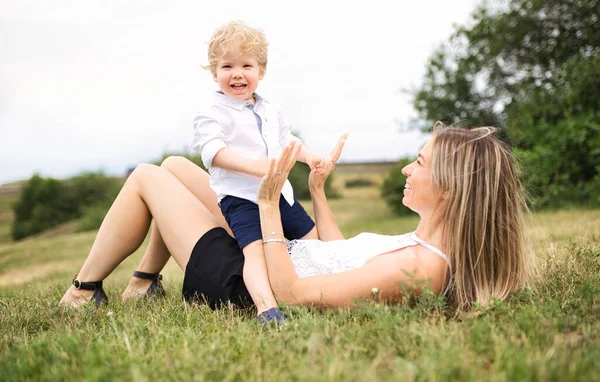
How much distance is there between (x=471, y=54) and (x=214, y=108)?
503 inches

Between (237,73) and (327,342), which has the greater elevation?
(237,73)

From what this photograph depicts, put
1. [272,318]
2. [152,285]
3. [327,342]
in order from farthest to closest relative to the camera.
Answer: [152,285] < [272,318] < [327,342]

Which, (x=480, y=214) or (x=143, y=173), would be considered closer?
(x=480, y=214)

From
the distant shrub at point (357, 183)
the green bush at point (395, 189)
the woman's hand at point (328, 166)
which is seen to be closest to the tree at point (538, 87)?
the green bush at point (395, 189)

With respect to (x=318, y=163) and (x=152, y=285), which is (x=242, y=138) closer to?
(x=318, y=163)

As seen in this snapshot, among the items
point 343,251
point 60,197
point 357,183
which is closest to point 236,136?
Answer: point 343,251

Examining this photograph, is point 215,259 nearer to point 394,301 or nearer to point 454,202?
point 394,301

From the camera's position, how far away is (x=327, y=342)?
2.29 meters

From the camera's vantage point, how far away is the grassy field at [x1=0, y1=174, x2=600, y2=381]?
6.23ft

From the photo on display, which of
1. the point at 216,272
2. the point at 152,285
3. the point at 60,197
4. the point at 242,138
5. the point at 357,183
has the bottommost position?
the point at 60,197

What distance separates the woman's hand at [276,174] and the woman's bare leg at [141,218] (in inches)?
23.4

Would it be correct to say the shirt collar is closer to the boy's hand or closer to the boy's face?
the boy's face

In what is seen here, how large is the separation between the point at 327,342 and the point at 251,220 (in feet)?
3.30

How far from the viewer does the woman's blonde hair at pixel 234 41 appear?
3264 millimetres
